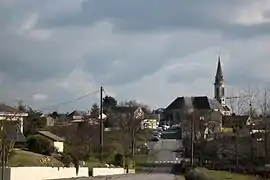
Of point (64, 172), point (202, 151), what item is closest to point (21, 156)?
point (64, 172)

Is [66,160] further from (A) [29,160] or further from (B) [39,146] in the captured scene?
(B) [39,146]

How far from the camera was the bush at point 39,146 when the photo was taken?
2987 inches

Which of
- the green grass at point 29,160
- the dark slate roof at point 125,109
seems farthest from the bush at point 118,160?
the dark slate roof at point 125,109

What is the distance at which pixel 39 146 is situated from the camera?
250ft

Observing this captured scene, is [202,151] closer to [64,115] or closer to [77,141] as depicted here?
[77,141]

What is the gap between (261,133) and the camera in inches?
3745

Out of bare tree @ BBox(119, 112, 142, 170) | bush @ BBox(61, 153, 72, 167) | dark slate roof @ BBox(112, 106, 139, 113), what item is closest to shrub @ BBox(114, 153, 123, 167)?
bare tree @ BBox(119, 112, 142, 170)

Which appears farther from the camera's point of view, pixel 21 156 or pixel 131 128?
pixel 131 128

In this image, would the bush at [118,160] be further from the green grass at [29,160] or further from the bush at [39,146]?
the green grass at [29,160]

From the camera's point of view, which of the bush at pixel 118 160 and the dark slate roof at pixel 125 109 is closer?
the bush at pixel 118 160

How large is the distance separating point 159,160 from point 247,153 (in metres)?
23.8

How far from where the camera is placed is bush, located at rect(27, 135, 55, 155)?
249 ft

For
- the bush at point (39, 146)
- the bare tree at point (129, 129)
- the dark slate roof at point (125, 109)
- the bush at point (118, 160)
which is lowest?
the bush at point (118, 160)

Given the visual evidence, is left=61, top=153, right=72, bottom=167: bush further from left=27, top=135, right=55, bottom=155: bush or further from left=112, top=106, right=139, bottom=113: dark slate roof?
left=112, top=106, right=139, bottom=113: dark slate roof
